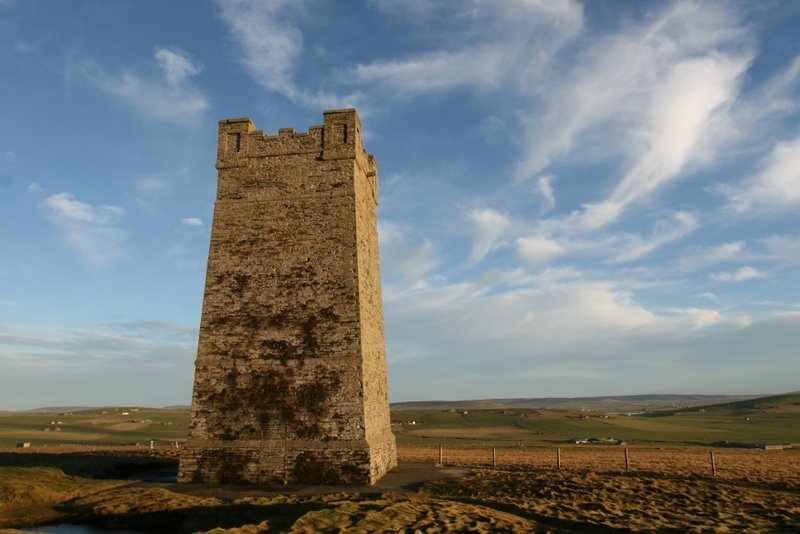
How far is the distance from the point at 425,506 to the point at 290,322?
699cm

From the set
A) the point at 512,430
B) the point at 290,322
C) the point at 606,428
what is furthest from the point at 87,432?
the point at 606,428

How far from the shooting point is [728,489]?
50.1 feet

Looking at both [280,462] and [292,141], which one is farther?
[292,141]

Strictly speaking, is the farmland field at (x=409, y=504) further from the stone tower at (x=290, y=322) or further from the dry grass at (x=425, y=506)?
the stone tower at (x=290, y=322)

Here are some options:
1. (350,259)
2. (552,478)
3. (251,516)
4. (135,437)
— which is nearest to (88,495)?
(251,516)

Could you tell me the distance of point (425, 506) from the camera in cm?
1177

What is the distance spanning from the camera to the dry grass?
10516mm

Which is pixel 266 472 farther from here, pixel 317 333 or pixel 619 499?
pixel 619 499

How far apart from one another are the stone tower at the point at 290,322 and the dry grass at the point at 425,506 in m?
1.62

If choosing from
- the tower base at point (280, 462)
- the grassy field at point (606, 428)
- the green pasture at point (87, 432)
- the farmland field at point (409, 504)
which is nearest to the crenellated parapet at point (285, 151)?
the tower base at point (280, 462)

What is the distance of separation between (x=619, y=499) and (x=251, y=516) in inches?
369

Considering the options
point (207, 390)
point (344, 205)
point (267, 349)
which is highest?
point (344, 205)

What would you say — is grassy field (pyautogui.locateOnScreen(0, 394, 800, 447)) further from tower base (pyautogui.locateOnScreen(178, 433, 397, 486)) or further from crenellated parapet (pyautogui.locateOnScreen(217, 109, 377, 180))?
crenellated parapet (pyautogui.locateOnScreen(217, 109, 377, 180))

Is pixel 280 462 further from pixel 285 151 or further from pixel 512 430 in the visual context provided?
pixel 512 430
